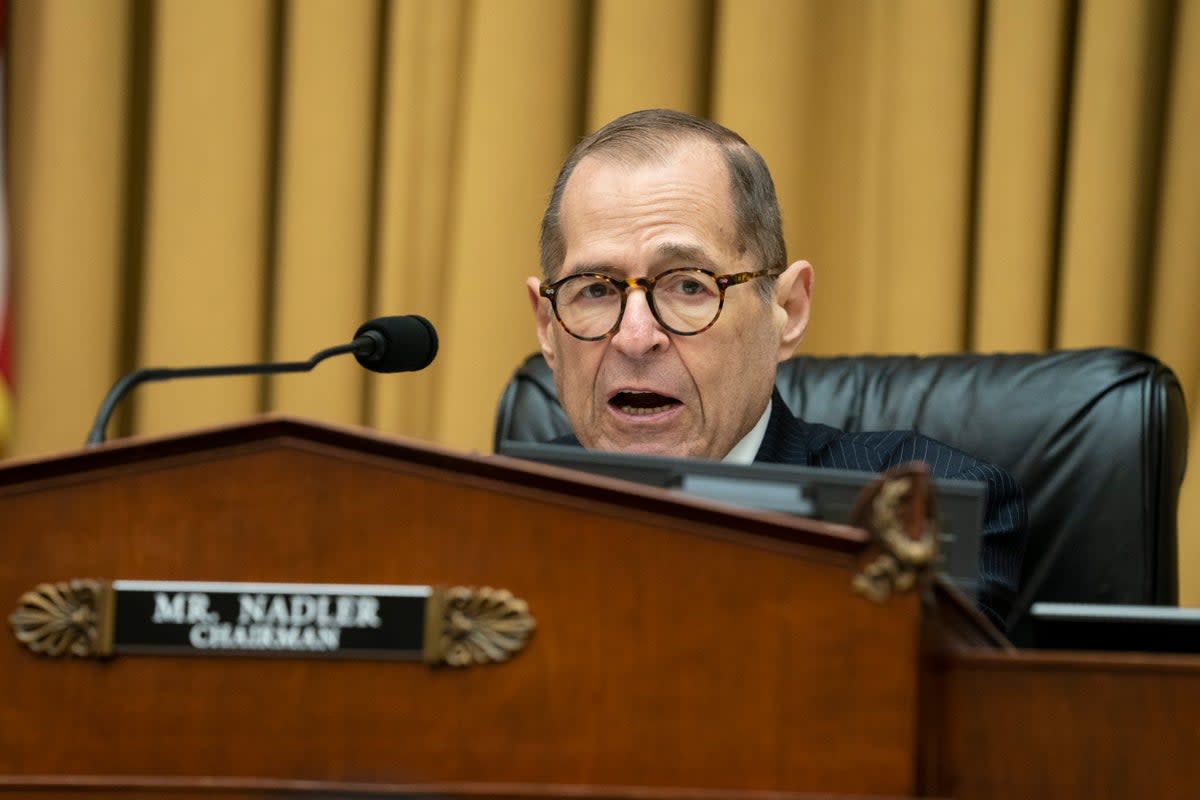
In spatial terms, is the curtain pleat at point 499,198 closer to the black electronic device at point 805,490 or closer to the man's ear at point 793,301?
the man's ear at point 793,301

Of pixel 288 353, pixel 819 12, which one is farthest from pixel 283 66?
pixel 819 12

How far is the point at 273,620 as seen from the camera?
2.63ft

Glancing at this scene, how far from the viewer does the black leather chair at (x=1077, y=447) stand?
1801 millimetres

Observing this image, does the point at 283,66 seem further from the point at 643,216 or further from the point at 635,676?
the point at 635,676

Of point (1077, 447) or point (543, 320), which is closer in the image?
point (1077, 447)

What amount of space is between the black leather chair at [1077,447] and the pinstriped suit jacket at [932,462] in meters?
0.07

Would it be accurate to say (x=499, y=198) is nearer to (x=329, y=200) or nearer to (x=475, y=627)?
(x=329, y=200)

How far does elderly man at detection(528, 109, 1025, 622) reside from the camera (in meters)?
1.79

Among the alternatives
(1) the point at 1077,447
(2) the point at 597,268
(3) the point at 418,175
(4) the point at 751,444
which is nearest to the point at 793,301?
(4) the point at 751,444

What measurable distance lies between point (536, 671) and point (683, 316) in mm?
1065

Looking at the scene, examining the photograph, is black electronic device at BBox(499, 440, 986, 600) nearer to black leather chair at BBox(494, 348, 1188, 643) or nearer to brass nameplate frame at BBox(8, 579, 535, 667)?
brass nameplate frame at BBox(8, 579, 535, 667)

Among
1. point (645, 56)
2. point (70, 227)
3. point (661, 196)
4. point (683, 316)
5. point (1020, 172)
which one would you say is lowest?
point (683, 316)

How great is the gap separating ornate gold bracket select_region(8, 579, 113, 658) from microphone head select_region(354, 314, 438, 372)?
1.95ft

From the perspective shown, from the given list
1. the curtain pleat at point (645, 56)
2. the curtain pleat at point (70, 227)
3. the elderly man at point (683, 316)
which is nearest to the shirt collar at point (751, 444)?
the elderly man at point (683, 316)
